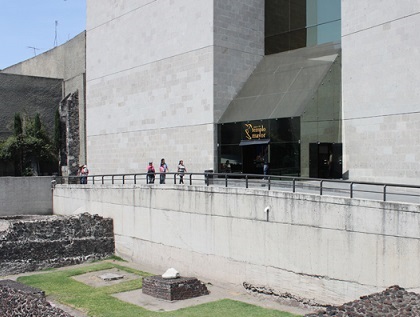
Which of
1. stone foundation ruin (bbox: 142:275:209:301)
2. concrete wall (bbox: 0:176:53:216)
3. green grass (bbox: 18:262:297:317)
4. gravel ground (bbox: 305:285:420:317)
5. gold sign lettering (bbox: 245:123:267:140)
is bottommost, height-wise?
green grass (bbox: 18:262:297:317)

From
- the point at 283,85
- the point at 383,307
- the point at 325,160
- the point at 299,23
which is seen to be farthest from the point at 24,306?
the point at 299,23

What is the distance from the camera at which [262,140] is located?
26188mm

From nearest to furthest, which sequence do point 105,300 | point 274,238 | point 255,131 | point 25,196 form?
point 274,238 → point 105,300 → point 255,131 → point 25,196

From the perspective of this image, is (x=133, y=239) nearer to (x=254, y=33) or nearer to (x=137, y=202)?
(x=137, y=202)

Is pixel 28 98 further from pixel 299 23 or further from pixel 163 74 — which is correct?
pixel 299 23

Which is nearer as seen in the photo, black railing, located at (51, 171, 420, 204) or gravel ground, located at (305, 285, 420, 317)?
gravel ground, located at (305, 285, 420, 317)

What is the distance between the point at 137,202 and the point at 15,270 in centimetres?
654

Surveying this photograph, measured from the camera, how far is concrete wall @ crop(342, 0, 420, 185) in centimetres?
2070

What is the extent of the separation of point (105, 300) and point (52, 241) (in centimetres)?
765

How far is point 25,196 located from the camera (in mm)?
33562

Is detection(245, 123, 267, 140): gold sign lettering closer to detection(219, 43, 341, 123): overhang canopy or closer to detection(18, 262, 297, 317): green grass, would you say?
detection(219, 43, 341, 123): overhang canopy

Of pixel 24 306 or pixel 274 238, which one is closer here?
pixel 24 306

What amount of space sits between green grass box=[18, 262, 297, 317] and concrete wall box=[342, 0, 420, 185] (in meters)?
8.61

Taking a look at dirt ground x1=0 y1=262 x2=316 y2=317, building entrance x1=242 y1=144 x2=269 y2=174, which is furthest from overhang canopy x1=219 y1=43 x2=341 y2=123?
dirt ground x1=0 y1=262 x2=316 y2=317
